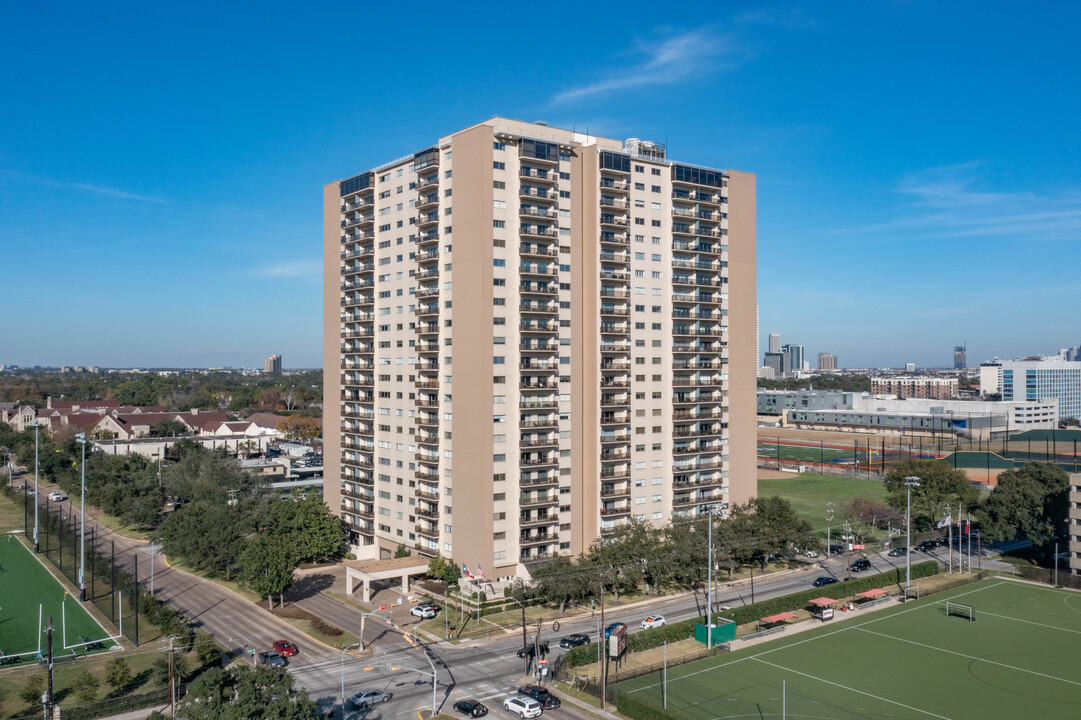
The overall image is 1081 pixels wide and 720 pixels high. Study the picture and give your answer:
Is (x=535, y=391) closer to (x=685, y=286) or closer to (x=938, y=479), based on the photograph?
(x=685, y=286)

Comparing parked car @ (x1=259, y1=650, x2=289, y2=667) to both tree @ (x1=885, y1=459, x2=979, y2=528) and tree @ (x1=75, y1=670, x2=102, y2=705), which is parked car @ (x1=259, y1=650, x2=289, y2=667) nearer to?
tree @ (x1=75, y1=670, x2=102, y2=705)

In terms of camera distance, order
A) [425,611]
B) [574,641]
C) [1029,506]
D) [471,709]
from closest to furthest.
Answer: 1. [471,709]
2. [574,641]
3. [425,611]
4. [1029,506]

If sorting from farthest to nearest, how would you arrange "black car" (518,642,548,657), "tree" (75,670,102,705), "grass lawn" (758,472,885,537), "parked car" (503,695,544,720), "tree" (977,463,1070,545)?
1. "grass lawn" (758,472,885,537)
2. "tree" (977,463,1070,545)
3. "black car" (518,642,548,657)
4. "tree" (75,670,102,705)
5. "parked car" (503,695,544,720)

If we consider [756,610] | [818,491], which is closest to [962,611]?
[756,610]

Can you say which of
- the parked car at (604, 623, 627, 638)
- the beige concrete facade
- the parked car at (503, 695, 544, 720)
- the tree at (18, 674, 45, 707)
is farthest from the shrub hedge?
the tree at (18, 674, 45, 707)

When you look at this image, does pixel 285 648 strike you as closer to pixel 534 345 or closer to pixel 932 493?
pixel 534 345

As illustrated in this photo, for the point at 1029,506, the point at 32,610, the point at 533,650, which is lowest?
the point at 32,610

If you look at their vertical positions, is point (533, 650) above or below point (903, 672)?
above
